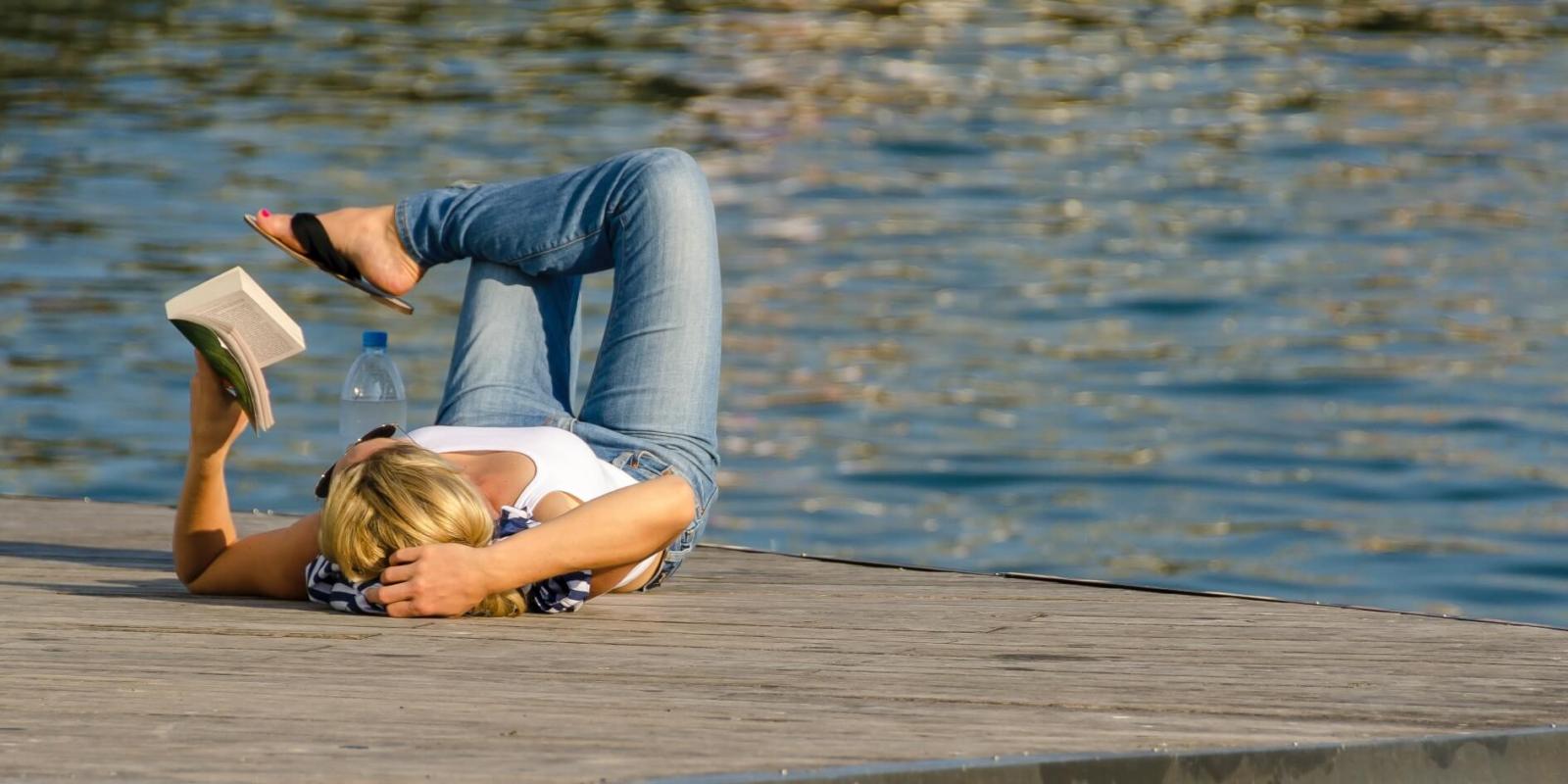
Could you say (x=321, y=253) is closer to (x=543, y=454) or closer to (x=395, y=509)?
(x=543, y=454)

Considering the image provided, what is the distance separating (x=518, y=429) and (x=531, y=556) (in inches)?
21.7

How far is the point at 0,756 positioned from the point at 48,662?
76 centimetres

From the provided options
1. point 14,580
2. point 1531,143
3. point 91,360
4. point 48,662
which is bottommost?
point 1531,143

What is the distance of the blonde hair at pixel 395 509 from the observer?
4.29 metres

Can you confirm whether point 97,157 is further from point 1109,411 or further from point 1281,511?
point 1281,511

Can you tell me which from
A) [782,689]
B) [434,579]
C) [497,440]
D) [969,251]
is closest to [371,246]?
[497,440]

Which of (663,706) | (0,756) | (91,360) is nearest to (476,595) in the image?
(663,706)

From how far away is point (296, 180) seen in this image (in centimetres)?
1802

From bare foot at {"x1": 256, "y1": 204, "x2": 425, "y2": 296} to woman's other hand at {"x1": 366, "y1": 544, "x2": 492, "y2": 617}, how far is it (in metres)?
0.99

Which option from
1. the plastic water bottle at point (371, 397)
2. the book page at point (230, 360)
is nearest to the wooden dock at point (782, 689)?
the book page at point (230, 360)

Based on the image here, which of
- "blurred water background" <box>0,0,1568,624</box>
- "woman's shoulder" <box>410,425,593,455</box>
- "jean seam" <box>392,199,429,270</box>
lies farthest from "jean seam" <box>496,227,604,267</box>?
"blurred water background" <box>0,0,1568,624</box>

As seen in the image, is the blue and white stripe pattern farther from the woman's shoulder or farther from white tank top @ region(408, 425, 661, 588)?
the woman's shoulder

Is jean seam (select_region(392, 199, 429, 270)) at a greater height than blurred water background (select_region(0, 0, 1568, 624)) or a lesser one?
greater

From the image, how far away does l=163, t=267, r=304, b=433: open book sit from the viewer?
4422 mm
